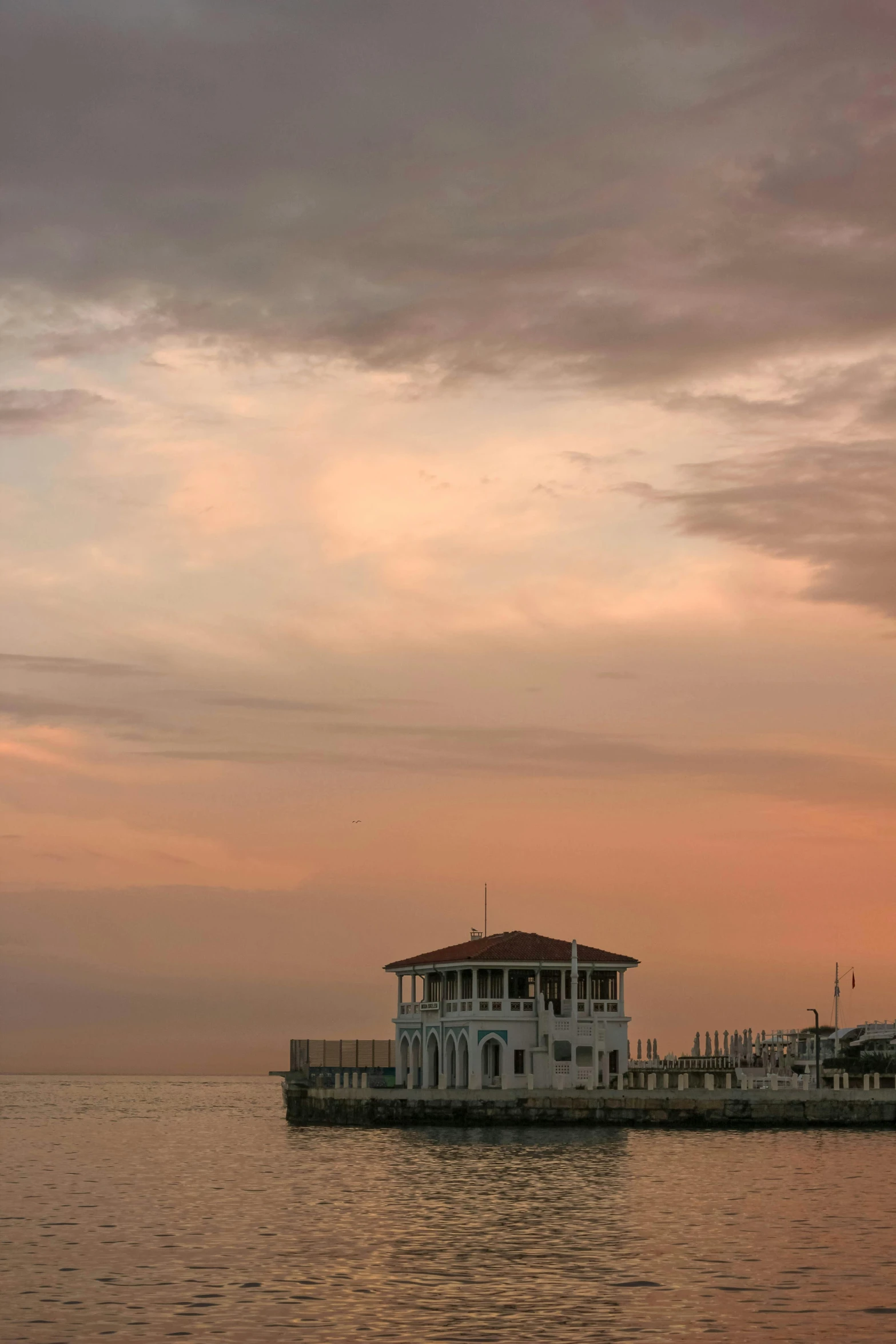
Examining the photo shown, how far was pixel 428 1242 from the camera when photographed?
4250 centimetres

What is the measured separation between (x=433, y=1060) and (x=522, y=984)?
25.8 feet

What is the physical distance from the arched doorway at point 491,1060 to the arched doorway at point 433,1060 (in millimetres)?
5330

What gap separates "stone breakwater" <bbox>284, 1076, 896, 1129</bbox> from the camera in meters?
79.2

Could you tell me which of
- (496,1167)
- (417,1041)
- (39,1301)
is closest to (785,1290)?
(39,1301)

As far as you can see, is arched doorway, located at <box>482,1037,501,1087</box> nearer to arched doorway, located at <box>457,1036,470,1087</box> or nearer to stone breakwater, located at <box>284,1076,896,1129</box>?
arched doorway, located at <box>457,1036,470,1087</box>

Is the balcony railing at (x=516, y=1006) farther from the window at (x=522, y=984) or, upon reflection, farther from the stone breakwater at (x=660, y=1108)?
the stone breakwater at (x=660, y=1108)

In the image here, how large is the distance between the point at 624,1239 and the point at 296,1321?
1349cm

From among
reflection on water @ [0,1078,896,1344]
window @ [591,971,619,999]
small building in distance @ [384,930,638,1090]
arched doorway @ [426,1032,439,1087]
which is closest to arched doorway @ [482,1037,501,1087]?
small building in distance @ [384,930,638,1090]

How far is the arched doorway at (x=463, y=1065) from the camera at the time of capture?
3339 inches

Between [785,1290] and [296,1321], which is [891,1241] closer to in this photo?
[785,1290]

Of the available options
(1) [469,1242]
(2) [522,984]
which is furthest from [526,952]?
(1) [469,1242]

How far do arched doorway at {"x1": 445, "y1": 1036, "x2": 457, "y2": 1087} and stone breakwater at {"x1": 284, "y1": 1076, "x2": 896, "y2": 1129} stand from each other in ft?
14.2

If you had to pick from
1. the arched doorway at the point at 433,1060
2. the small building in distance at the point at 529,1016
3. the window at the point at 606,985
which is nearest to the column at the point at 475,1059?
the small building in distance at the point at 529,1016

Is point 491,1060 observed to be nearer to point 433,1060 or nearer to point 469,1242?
point 433,1060
